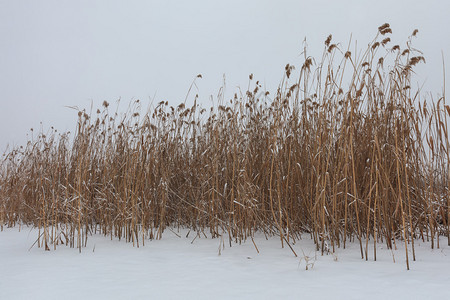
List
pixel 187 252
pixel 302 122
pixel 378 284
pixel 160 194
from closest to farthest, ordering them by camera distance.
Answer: pixel 378 284
pixel 187 252
pixel 302 122
pixel 160 194

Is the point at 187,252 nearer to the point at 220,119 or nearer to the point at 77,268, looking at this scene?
the point at 77,268

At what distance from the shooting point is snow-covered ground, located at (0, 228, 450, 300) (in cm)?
144

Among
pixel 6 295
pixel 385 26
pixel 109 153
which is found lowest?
pixel 6 295

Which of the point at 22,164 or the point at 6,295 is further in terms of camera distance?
the point at 22,164

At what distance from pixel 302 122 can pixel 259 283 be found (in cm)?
137

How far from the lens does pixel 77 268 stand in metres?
1.92

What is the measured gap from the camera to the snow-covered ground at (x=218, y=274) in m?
1.44

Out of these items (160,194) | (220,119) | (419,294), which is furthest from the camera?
(160,194)

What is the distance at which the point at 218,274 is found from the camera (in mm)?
1739

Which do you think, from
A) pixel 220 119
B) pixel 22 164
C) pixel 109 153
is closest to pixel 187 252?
pixel 220 119

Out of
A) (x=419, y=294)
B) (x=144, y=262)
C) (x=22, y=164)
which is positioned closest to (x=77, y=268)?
(x=144, y=262)

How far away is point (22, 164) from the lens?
5027 millimetres

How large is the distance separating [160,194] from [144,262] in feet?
3.41

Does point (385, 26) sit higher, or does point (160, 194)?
point (385, 26)
